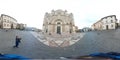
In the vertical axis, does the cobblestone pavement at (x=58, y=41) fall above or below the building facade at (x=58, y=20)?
below

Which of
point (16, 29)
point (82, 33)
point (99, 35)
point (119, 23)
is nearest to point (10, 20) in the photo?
point (16, 29)

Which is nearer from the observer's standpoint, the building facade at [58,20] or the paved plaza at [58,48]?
the paved plaza at [58,48]

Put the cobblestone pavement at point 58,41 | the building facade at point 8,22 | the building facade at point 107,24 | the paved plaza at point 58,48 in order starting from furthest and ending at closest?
the building facade at point 8,22
the building facade at point 107,24
the cobblestone pavement at point 58,41
the paved plaza at point 58,48

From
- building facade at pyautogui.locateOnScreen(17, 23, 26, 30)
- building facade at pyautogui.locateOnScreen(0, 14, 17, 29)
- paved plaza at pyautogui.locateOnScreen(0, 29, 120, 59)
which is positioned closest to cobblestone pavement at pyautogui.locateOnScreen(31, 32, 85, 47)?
paved plaza at pyautogui.locateOnScreen(0, 29, 120, 59)

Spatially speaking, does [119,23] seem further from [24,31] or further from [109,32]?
[24,31]

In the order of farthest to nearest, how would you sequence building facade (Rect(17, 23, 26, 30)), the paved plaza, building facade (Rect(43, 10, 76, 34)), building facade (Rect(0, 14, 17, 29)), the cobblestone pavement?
building facade (Rect(43, 10, 76, 34)) < building facade (Rect(17, 23, 26, 30)) < building facade (Rect(0, 14, 17, 29)) < the cobblestone pavement < the paved plaza

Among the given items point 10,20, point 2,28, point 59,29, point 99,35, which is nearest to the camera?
point 99,35

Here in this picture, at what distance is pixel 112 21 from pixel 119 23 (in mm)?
3254

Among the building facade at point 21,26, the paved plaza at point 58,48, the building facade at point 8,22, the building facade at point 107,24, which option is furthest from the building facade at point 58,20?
the paved plaza at point 58,48

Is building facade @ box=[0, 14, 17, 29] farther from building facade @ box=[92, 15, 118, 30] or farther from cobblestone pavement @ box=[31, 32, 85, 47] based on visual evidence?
building facade @ box=[92, 15, 118, 30]

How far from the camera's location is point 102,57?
11.1m

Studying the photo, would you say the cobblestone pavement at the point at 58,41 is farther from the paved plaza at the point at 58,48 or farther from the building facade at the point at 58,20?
the building facade at the point at 58,20

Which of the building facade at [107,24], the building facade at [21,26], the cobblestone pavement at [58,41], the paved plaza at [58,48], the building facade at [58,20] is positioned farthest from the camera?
the building facade at [58,20]

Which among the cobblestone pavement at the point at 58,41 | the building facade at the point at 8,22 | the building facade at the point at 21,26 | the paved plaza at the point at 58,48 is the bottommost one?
the paved plaza at the point at 58,48
